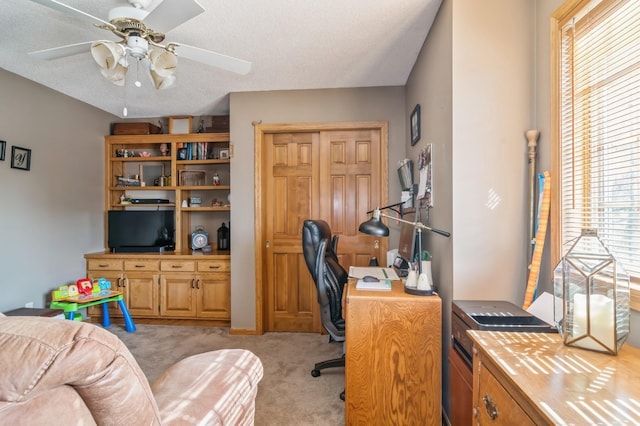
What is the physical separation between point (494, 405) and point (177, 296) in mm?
3270

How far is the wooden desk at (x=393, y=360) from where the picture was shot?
157 cm

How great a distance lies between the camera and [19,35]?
2.06 meters

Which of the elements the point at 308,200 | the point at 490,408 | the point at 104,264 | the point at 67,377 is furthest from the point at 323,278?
the point at 104,264

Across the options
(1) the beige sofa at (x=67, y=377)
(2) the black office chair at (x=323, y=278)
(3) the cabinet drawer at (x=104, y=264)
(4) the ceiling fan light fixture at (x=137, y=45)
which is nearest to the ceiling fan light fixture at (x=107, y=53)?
(4) the ceiling fan light fixture at (x=137, y=45)

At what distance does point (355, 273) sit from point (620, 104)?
1575 millimetres

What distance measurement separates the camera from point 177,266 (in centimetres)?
330

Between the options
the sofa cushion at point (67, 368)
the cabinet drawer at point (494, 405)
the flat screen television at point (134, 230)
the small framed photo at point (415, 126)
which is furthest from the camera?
the flat screen television at point (134, 230)

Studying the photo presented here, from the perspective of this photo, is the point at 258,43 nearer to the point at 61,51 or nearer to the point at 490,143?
the point at 61,51

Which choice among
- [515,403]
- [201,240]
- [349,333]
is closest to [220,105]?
[201,240]

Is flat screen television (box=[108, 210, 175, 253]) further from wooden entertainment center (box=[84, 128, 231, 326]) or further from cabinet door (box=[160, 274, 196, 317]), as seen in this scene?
cabinet door (box=[160, 274, 196, 317])

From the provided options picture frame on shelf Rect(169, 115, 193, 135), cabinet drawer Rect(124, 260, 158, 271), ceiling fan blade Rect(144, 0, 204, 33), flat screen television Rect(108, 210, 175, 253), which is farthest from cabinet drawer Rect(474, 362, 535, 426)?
picture frame on shelf Rect(169, 115, 193, 135)

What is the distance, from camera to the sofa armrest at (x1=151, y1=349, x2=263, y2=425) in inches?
33.8

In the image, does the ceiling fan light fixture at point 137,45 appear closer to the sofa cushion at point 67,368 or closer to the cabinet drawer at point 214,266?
the sofa cushion at point 67,368

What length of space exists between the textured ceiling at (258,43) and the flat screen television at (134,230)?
1311 mm
